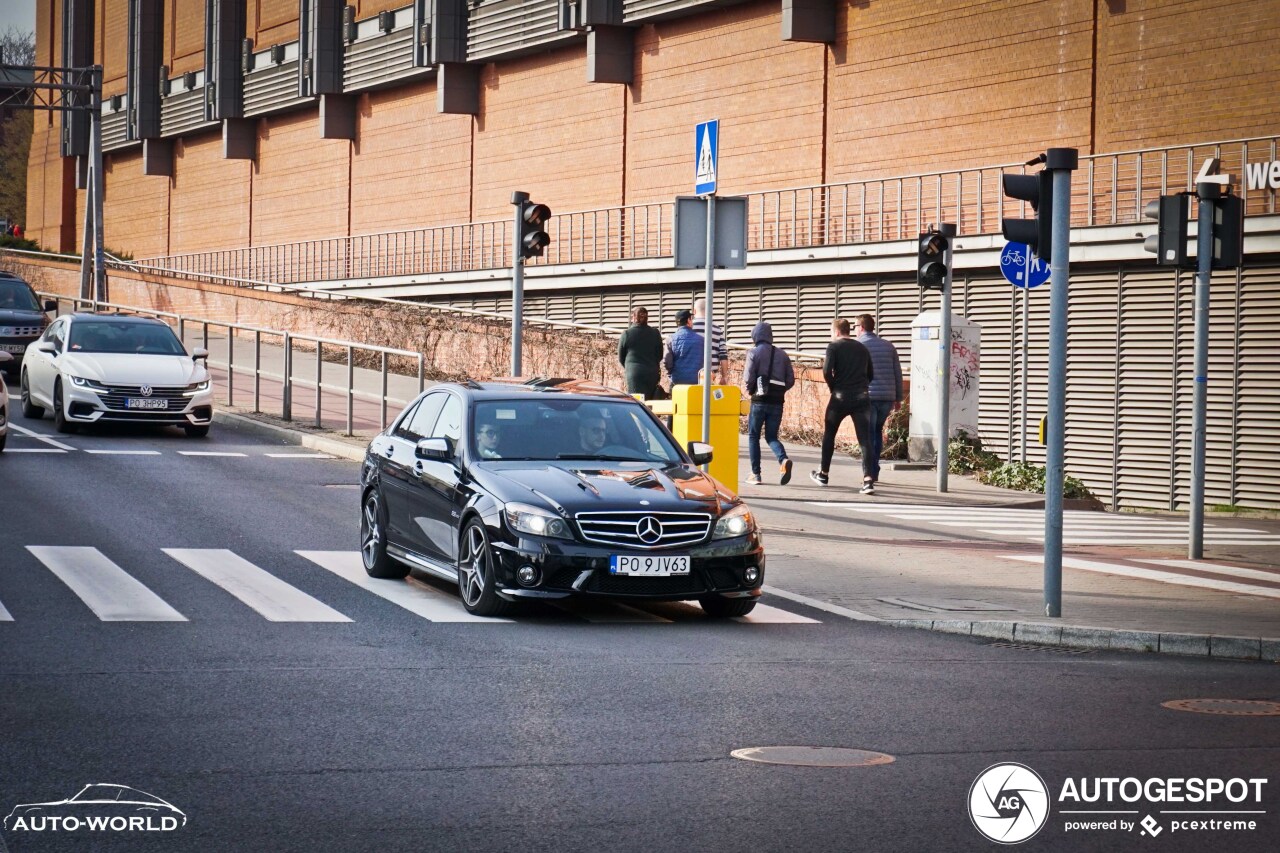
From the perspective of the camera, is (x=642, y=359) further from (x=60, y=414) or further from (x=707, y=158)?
(x=60, y=414)

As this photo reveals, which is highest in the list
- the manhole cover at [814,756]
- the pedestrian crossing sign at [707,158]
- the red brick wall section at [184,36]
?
the red brick wall section at [184,36]

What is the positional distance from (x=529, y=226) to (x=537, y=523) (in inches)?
389

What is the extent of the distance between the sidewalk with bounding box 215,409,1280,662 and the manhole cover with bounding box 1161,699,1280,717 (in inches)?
71.1

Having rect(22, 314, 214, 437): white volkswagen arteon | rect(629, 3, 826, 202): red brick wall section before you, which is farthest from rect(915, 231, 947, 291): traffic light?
rect(629, 3, 826, 202): red brick wall section

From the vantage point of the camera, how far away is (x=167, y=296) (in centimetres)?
5484

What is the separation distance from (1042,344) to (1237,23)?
5.42m

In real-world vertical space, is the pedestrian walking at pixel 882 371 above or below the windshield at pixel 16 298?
below

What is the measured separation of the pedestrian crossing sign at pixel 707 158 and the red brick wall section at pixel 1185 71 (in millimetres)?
12684

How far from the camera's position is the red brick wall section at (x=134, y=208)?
221 feet

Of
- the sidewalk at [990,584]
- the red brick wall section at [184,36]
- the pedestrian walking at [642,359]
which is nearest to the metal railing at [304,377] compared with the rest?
the pedestrian walking at [642,359]

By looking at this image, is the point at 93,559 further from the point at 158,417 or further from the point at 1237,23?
the point at 1237,23

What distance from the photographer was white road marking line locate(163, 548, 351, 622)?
10961 mm

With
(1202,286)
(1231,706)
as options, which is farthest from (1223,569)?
(1231,706)

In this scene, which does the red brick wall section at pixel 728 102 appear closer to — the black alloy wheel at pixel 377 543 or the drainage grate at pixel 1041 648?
the black alloy wheel at pixel 377 543
